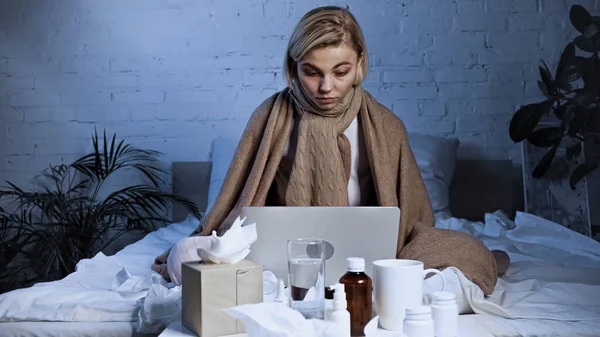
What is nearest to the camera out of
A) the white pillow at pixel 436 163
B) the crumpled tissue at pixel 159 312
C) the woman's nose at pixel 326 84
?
the crumpled tissue at pixel 159 312

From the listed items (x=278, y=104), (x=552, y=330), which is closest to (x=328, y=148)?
(x=278, y=104)

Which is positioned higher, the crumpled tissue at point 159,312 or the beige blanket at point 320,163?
the beige blanket at point 320,163

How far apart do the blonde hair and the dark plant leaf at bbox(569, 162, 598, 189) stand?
166 centimetres

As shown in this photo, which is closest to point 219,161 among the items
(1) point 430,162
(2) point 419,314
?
(1) point 430,162

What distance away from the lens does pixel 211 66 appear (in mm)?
3727

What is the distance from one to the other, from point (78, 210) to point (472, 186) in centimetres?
203

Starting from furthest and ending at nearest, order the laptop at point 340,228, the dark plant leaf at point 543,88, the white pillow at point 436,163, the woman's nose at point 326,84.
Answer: the dark plant leaf at point 543,88 → the white pillow at point 436,163 → the woman's nose at point 326,84 → the laptop at point 340,228

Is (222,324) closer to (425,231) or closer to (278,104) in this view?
(425,231)

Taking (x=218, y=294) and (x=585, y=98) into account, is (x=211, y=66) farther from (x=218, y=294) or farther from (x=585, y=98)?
(x=218, y=294)

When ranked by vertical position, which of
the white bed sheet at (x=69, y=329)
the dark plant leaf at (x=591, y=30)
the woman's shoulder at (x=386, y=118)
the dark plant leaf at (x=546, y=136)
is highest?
the dark plant leaf at (x=591, y=30)

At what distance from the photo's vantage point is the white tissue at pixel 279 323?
44.2 inches

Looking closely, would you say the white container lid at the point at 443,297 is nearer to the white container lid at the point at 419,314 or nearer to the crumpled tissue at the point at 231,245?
the white container lid at the point at 419,314

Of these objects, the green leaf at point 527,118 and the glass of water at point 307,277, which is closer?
the glass of water at point 307,277

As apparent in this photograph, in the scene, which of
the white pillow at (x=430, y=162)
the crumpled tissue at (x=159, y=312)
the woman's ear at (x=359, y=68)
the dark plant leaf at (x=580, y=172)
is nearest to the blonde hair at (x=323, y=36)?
the woman's ear at (x=359, y=68)
